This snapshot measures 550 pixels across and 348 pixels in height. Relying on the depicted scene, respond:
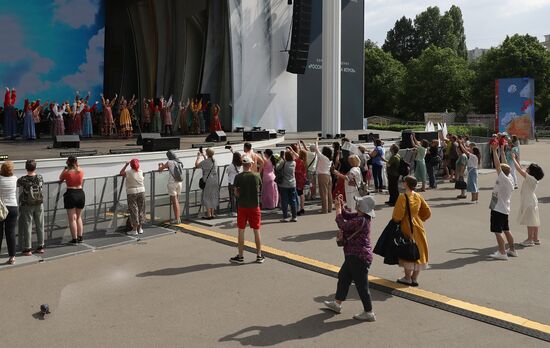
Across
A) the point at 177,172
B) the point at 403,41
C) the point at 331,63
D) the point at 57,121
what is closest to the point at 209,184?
the point at 177,172

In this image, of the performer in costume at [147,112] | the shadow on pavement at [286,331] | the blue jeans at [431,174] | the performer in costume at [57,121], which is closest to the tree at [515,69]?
the performer in costume at [147,112]

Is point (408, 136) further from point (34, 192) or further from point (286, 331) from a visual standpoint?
point (286, 331)

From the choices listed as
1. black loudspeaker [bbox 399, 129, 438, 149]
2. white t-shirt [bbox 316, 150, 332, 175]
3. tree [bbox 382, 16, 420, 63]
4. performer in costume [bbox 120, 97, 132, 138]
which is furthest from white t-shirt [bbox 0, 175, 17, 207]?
tree [bbox 382, 16, 420, 63]

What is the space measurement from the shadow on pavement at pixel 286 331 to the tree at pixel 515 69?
5579 cm

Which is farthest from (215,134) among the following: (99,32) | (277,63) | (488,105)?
(488,105)

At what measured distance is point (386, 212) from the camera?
1245 centimetres

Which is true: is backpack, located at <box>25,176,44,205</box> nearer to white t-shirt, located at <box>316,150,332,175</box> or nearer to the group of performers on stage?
white t-shirt, located at <box>316,150,332,175</box>

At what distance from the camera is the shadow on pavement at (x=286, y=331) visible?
17.6ft

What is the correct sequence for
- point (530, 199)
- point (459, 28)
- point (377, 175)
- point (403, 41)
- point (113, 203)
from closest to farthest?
point (530, 199) → point (113, 203) → point (377, 175) → point (459, 28) → point (403, 41)

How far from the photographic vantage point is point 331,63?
86.4 feet

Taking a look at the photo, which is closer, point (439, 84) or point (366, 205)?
point (366, 205)

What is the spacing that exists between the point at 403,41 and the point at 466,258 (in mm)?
82182

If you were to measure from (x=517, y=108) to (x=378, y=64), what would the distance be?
113 feet

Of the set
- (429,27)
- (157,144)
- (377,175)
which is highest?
(429,27)
